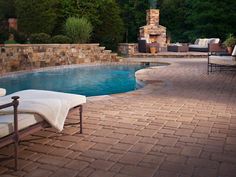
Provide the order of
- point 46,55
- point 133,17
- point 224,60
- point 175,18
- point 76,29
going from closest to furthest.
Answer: point 224,60, point 46,55, point 76,29, point 133,17, point 175,18

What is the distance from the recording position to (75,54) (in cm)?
1333

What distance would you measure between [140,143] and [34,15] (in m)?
12.7

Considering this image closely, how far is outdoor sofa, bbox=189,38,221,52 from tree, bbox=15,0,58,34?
8.40m

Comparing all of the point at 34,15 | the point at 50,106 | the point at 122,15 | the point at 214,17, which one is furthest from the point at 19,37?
the point at 214,17

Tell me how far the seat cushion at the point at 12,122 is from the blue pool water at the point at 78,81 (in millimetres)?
5195

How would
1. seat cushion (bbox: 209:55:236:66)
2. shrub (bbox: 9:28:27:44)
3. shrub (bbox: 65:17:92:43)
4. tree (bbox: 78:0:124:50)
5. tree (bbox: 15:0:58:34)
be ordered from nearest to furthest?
seat cushion (bbox: 209:55:236:66) < shrub (bbox: 9:28:27:44) < shrub (bbox: 65:17:92:43) < tree (bbox: 15:0:58:34) < tree (bbox: 78:0:124:50)

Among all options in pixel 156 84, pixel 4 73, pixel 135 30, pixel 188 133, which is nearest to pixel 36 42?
pixel 4 73

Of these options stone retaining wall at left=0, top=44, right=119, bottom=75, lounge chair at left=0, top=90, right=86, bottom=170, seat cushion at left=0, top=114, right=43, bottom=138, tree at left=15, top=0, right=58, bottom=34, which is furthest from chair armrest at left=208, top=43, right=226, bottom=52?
seat cushion at left=0, top=114, right=43, bottom=138

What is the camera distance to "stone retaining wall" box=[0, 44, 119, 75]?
10584 mm

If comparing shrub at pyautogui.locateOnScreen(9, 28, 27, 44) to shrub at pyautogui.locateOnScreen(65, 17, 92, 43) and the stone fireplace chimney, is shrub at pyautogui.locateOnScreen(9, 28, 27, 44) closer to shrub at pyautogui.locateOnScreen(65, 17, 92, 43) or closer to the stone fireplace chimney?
shrub at pyautogui.locateOnScreen(65, 17, 92, 43)

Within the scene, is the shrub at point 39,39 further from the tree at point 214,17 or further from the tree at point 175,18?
the tree at point 175,18

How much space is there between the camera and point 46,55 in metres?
12.1

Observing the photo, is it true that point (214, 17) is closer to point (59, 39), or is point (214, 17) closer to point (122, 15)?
point (122, 15)

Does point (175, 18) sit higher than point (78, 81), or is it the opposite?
point (175, 18)
